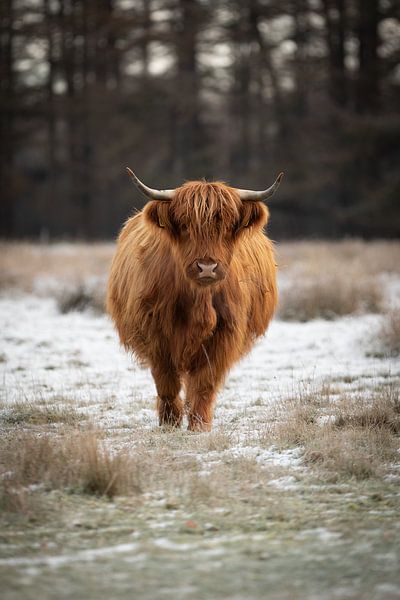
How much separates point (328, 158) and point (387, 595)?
21212mm

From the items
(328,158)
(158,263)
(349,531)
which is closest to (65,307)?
(158,263)

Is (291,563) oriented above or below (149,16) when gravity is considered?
below

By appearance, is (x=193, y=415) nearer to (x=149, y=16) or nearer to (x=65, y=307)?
(x=65, y=307)

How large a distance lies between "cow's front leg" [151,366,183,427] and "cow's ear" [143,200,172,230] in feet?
2.94

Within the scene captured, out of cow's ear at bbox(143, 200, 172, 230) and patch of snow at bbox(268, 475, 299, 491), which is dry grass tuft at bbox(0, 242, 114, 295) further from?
patch of snow at bbox(268, 475, 299, 491)

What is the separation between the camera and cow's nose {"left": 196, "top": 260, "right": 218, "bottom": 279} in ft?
14.4

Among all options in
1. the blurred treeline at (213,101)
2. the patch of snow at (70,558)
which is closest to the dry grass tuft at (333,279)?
the patch of snow at (70,558)

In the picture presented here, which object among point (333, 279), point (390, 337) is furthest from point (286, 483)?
point (333, 279)

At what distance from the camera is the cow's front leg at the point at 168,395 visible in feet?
16.2

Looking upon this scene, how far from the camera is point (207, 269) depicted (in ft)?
14.4

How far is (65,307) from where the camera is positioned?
34.1 feet

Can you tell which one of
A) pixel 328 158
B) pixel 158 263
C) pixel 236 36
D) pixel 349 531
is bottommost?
pixel 349 531

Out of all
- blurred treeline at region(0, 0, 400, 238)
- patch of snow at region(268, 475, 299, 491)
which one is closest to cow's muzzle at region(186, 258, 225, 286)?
patch of snow at region(268, 475, 299, 491)

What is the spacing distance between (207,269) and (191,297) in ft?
1.24
